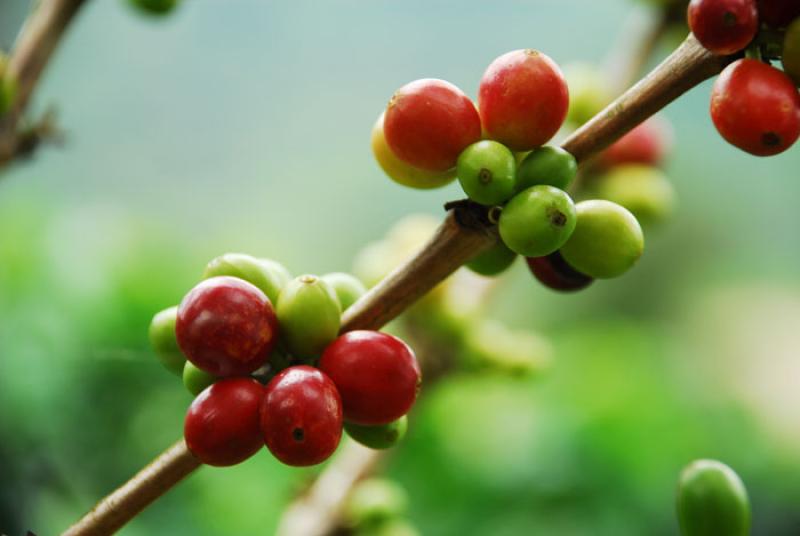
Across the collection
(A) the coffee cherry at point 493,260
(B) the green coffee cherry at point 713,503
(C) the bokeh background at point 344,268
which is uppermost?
(A) the coffee cherry at point 493,260

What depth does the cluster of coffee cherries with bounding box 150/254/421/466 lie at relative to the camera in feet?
1.49

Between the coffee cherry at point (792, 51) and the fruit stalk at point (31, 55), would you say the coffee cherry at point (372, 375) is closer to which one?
the coffee cherry at point (792, 51)

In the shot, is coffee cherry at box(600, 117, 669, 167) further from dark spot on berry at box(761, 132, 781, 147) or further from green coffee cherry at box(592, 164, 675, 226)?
dark spot on berry at box(761, 132, 781, 147)

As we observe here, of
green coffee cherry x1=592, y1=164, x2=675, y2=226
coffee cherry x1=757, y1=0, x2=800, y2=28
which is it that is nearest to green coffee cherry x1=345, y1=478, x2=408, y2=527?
green coffee cherry x1=592, y1=164, x2=675, y2=226

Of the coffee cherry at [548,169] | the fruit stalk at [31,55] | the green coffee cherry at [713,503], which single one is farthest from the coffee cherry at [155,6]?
the green coffee cherry at [713,503]

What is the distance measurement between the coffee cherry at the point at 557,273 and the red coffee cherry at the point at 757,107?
131 millimetres

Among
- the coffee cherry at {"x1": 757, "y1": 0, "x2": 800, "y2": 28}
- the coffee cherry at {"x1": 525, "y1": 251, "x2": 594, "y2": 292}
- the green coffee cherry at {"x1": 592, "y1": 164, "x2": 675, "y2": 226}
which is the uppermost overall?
the coffee cherry at {"x1": 757, "y1": 0, "x2": 800, "y2": 28}

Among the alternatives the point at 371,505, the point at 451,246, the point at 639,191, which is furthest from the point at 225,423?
the point at 639,191

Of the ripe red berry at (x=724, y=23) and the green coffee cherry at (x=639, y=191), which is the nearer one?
the ripe red berry at (x=724, y=23)

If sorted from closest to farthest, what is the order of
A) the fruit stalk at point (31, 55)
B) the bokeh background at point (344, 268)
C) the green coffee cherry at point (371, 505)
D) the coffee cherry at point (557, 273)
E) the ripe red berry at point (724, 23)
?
1. the ripe red berry at point (724, 23)
2. the coffee cherry at point (557, 273)
3. the fruit stalk at point (31, 55)
4. the green coffee cherry at point (371, 505)
5. the bokeh background at point (344, 268)

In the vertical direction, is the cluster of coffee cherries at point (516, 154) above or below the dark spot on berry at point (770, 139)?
below

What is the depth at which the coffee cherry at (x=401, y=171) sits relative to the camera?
52cm

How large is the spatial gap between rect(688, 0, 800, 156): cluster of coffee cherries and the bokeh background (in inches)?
26.7

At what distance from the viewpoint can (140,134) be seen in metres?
2.06
